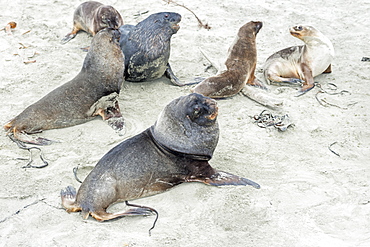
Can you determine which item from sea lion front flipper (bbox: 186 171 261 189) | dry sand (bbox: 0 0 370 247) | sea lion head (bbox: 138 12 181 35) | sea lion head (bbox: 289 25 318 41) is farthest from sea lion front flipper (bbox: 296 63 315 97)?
sea lion front flipper (bbox: 186 171 261 189)

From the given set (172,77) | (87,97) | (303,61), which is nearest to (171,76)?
(172,77)

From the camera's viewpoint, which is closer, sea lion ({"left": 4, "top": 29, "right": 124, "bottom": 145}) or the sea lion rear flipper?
the sea lion rear flipper

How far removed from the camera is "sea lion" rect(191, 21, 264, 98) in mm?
5476

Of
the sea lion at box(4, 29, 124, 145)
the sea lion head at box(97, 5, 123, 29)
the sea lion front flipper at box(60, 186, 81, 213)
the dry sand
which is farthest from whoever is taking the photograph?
the sea lion head at box(97, 5, 123, 29)

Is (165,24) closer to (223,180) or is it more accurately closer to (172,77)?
(172,77)

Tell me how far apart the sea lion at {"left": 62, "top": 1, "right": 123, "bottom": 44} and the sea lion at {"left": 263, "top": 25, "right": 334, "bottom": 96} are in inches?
87.8

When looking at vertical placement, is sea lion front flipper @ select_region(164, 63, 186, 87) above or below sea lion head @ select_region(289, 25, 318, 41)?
below

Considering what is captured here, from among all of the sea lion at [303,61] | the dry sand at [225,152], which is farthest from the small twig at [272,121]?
the sea lion at [303,61]

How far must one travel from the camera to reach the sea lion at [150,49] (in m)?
5.79

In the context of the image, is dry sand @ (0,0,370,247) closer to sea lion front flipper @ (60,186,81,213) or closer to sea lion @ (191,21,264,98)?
sea lion front flipper @ (60,186,81,213)

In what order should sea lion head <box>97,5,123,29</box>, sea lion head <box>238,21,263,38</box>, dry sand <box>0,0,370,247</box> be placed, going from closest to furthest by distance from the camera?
dry sand <box>0,0,370,247</box>, sea lion head <box>238,21,263,38</box>, sea lion head <box>97,5,123,29</box>

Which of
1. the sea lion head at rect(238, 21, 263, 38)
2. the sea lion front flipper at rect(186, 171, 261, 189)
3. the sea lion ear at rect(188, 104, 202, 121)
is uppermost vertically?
the sea lion ear at rect(188, 104, 202, 121)

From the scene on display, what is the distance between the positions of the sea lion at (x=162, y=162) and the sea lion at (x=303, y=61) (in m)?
2.26

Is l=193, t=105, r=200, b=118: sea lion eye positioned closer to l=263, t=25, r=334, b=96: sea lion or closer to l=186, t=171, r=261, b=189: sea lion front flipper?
l=186, t=171, r=261, b=189: sea lion front flipper
